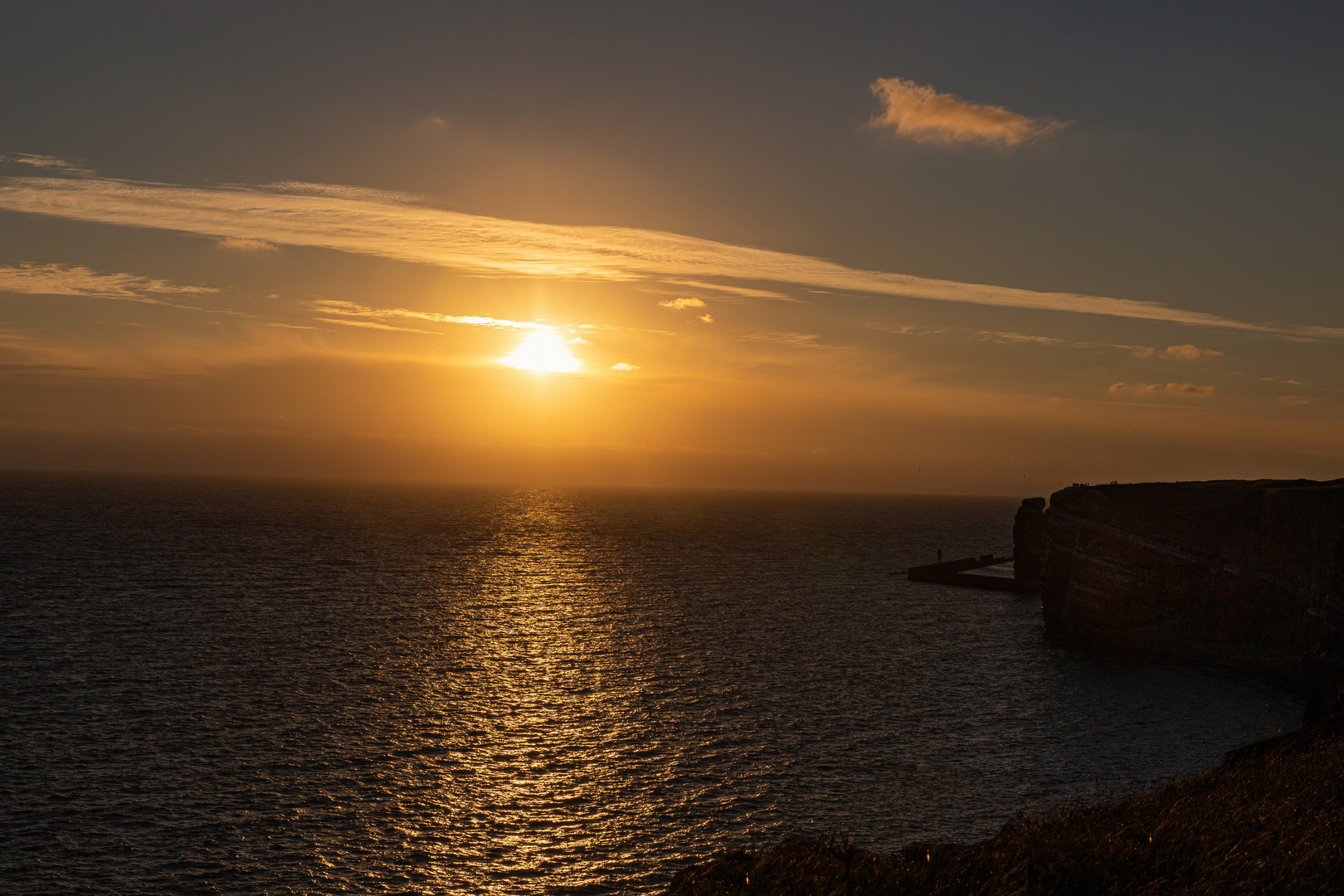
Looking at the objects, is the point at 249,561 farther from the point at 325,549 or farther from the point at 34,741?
the point at 34,741

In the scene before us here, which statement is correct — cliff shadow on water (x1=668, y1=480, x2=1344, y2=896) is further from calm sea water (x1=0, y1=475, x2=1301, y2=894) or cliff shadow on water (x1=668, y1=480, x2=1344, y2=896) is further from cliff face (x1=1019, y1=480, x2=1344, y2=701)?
calm sea water (x1=0, y1=475, x2=1301, y2=894)

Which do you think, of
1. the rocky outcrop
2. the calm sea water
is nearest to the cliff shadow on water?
the rocky outcrop

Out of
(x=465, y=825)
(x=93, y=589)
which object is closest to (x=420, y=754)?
(x=465, y=825)

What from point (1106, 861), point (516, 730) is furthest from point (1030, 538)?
point (1106, 861)

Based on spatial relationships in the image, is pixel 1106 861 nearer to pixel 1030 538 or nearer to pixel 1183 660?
pixel 1183 660

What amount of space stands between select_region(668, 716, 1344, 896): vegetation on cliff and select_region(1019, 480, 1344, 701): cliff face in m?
37.8

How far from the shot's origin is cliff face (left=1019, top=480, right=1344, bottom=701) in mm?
57250

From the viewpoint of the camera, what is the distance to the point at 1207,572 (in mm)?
64500

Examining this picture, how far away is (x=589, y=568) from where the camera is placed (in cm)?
12175

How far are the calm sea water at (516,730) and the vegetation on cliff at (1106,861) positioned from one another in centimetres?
1107

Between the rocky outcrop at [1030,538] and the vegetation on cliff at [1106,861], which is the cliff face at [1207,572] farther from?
the vegetation on cliff at [1106,861]

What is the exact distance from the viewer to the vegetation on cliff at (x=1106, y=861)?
16.5 m

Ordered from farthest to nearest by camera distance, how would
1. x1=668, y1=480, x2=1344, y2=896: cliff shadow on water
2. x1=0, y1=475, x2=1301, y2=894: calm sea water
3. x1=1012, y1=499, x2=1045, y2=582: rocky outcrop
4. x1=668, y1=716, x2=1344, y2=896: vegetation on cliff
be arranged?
x1=1012, y1=499, x2=1045, y2=582: rocky outcrop
x1=0, y1=475, x2=1301, y2=894: calm sea water
x1=668, y1=480, x2=1344, y2=896: cliff shadow on water
x1=668, y1=716, x2=1344, y2=896: vegetation on cliff

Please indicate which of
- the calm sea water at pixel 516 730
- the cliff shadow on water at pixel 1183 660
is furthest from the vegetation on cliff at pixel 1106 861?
the calm sea water at pixel 516 730
